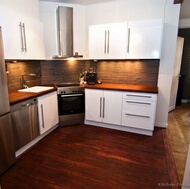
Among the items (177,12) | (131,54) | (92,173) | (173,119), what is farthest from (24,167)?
(177,12)

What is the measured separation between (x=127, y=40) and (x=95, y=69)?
43.2 inches

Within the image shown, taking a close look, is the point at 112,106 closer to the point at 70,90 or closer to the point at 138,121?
the point at 138,121

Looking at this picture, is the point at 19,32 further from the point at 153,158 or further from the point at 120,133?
the point at 153,158

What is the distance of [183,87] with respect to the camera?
520 centimetres

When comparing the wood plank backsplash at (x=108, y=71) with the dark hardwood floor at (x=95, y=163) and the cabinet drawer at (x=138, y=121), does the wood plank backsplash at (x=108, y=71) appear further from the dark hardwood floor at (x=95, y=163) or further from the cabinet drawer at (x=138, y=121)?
the dark hardwood floor at (x=95, y=163)

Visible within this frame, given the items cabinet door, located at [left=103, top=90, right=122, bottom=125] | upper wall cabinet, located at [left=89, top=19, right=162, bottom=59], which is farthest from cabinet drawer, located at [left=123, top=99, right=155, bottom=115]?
upper wall cabinet, located at [left=89, top=19, right=162, bottom=59]

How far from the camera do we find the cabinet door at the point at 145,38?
2.72m

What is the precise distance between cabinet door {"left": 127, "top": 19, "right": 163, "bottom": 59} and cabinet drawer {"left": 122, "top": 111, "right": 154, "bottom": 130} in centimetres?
116

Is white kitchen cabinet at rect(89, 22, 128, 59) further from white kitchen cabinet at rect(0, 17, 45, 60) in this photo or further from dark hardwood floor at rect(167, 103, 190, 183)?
dark hardwood floor at rect(167, 103, 190, 183)

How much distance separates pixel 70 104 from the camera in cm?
326

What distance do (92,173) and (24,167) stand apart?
0.95 metres

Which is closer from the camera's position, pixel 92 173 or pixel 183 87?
pixel 92 173

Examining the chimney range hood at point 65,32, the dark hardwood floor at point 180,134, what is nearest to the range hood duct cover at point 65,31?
the chimney range hood at point 65,32

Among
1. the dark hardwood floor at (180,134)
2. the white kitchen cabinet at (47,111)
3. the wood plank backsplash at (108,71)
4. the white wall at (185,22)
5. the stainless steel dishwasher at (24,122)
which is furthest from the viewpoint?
the white wall at (185,22)
